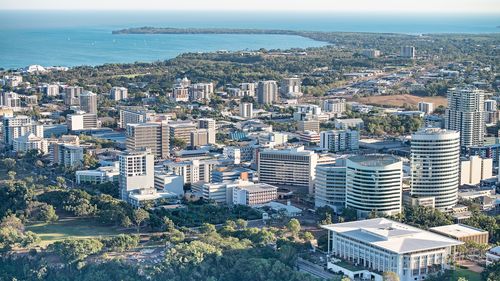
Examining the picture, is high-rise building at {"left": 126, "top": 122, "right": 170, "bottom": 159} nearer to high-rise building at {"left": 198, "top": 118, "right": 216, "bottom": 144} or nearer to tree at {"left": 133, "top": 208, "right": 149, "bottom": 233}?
high-rise building at {"left": 198, "top": 118, "right": 216, "bottom": 144}

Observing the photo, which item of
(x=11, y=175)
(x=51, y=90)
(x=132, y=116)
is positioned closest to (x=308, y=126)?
(x=132, y=116)

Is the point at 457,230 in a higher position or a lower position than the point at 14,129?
lower

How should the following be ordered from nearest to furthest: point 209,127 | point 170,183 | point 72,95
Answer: point 170,183
point 209,127
point 72,95

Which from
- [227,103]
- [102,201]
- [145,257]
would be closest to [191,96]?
[227,103]

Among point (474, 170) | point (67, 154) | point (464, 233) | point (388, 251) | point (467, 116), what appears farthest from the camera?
point (467, 116)

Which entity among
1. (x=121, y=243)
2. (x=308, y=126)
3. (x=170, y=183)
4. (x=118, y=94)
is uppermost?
(x=118, y=94)

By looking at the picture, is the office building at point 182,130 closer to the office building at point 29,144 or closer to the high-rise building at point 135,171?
the office building at point 29,144

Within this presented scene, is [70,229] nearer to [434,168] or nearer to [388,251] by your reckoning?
[388,251]

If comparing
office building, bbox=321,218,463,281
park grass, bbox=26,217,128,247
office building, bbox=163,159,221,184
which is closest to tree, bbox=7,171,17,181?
office building, bbox=163,159,221,184

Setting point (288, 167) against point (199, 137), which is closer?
point (288, 167)
